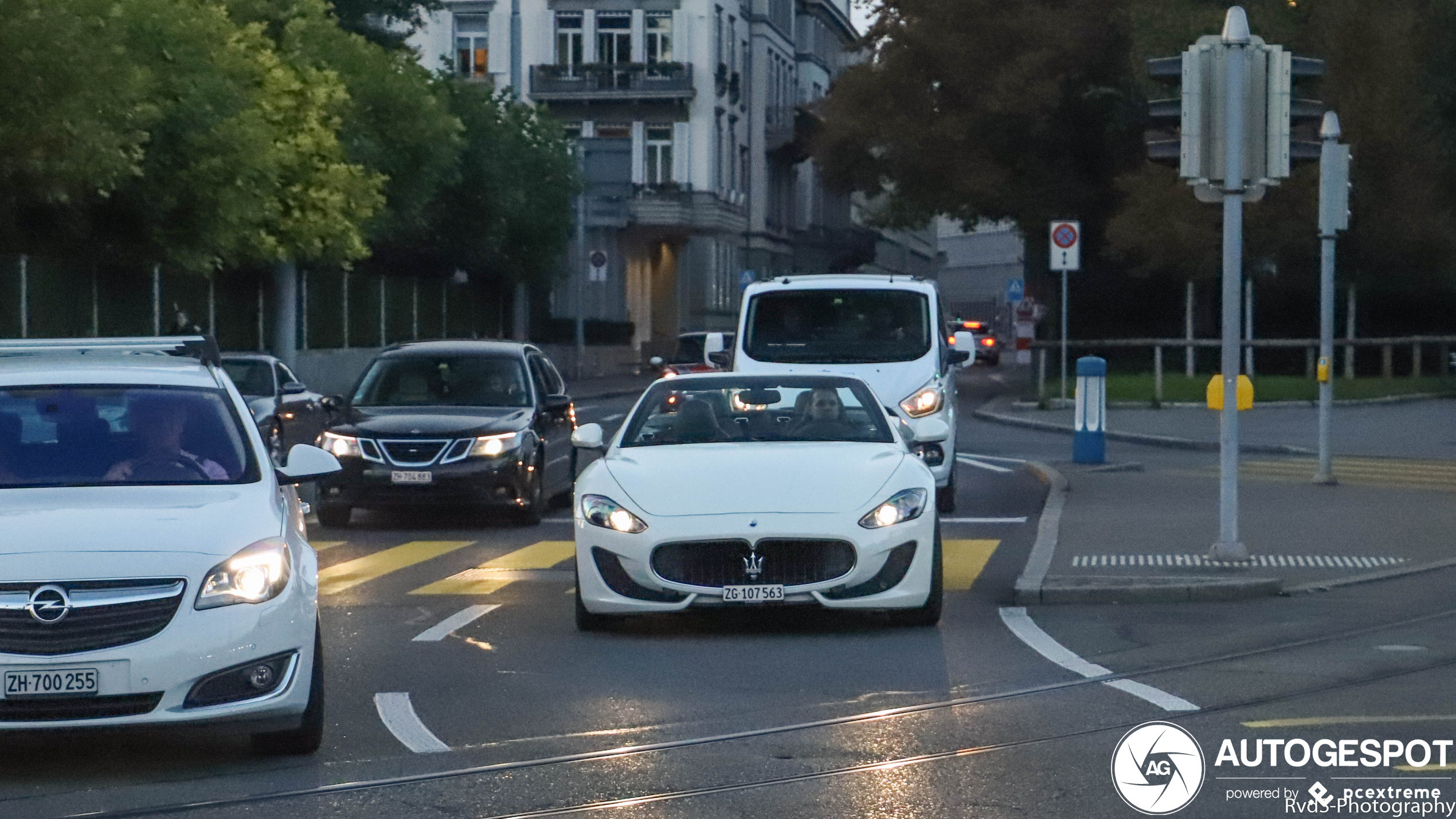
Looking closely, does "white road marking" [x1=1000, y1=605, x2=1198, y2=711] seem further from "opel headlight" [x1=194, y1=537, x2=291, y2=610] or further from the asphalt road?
"opel headlight" [x1=194, y1=537, x2=291, y2=610]

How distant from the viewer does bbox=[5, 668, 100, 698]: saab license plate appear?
7.56m

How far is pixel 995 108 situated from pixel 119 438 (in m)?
41.5

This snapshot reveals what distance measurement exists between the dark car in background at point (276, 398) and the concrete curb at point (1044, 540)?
8.17 metres

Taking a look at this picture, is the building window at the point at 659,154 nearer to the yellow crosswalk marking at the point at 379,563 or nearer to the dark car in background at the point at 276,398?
the dark car in background at the point at 276,398

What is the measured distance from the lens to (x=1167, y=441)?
1145 inches

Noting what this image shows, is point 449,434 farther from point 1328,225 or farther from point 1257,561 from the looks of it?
point 1328,225

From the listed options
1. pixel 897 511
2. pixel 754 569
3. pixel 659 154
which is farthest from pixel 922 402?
pixel 659 154

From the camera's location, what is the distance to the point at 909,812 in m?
→ 7.00

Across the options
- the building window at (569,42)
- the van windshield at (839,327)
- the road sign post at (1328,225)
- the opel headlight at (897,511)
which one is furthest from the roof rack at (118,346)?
the building window at (569,42)

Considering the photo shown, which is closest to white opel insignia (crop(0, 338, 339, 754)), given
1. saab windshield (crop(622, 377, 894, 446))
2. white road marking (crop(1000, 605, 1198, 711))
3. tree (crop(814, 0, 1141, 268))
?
white road marking (crop(1000, 605, 1198, 711))

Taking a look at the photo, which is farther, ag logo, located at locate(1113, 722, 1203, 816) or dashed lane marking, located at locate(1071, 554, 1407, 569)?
dashed lane marking, located at locate(1071, 554, 1407, 569)

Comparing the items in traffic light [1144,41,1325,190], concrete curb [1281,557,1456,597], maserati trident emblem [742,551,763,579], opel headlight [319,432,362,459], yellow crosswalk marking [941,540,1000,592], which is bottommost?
yellow crosswalk marking [941,540,1000,592]

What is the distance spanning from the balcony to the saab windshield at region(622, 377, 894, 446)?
61.1 metres

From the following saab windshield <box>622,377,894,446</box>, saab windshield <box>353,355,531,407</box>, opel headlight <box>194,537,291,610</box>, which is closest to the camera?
opel headlight <box>194,537,291,610</box>
